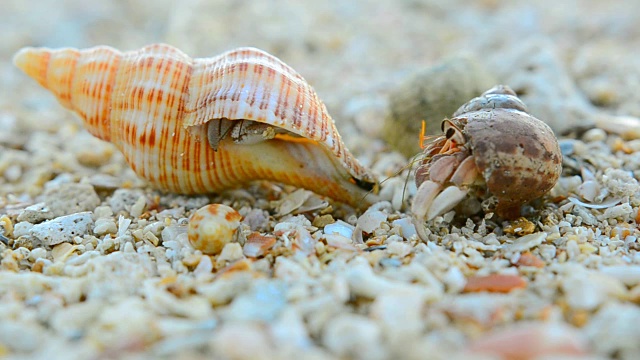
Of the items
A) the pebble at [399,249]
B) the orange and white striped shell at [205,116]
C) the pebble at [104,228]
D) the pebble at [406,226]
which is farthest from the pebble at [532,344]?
the pebble at [104,228]

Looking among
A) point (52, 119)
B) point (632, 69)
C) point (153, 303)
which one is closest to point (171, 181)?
point (153, 303)

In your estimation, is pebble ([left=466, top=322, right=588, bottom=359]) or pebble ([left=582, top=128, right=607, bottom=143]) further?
pebble ([left=582, top=128, right=607, bottom=143])

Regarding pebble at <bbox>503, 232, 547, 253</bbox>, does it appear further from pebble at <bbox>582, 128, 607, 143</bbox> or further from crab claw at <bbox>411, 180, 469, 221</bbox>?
pebble at <bbox>582, 128, 607, 143</bbox>

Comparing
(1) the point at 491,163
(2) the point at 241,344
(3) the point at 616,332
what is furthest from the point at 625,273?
(2) the point at 241,344

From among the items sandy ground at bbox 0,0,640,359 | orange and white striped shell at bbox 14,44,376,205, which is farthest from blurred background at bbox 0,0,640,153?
orange and white striped shell at bbox 14,44,376,205

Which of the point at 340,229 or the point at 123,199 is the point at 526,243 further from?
the point at 123,199

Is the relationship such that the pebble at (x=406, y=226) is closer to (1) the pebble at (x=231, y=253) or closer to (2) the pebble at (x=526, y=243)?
(2) the pebble at (x=526, y=243)

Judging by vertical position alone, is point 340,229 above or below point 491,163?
below

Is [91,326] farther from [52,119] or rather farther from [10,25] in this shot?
[10,25]
